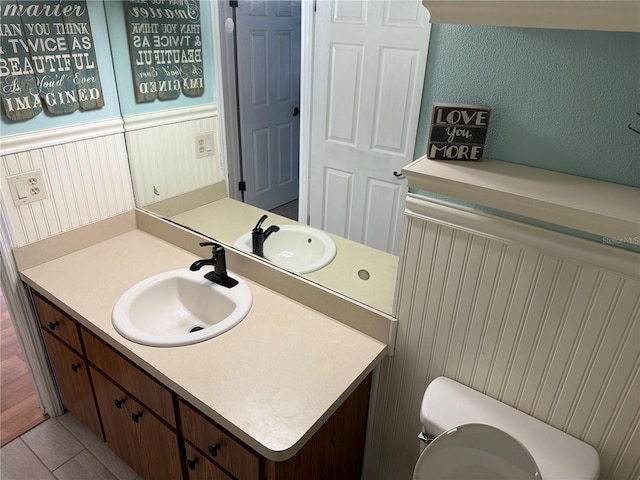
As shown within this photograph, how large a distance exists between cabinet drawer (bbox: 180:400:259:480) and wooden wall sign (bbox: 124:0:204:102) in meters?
1.16

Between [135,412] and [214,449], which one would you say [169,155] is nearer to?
[135,412]

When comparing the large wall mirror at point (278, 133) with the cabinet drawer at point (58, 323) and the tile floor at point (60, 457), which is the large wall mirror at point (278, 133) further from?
the tile floor at point (60, 457)

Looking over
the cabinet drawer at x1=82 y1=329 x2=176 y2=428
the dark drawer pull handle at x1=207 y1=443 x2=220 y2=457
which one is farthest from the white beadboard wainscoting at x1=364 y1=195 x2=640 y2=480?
the cabinet drawer at x1=82 y1=329 x2=176 y2=428

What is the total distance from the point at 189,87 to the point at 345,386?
4.15 feet

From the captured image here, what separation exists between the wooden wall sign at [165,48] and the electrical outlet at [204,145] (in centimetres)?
16

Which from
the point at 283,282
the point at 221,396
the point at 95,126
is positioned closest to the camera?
the point at 221,396

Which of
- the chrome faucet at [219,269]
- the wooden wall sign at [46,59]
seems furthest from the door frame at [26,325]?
the chrome faucet at [219,269]

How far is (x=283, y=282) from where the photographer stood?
152 cm

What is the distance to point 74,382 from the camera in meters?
1.76

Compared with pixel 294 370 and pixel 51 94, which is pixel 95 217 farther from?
pixel 294 370

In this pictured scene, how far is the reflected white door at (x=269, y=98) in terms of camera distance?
1383mm

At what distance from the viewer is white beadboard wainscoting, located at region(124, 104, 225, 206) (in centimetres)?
179

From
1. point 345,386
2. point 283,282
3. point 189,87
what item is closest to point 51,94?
point 189,87

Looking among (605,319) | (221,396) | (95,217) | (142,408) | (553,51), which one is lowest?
(142,408)
